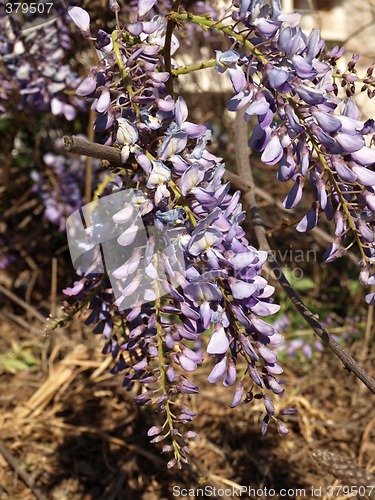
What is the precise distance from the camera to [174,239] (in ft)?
3.53

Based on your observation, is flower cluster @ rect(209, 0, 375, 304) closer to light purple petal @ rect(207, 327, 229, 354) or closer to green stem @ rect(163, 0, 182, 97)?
green stem @ rect(163, 0, 182, 97)

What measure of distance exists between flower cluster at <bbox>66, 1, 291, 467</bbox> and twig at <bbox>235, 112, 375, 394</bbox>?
0.19 meters

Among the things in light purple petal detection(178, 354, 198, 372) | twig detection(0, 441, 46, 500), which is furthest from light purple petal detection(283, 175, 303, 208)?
twig detection(0, 441, 46, 500)

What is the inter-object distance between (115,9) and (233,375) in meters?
0.72

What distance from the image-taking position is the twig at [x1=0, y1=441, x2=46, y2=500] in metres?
1.88

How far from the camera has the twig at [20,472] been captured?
6.18 feet

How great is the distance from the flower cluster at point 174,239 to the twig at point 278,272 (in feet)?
0.62

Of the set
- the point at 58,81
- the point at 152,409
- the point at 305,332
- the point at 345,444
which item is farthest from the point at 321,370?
the point at 58,81

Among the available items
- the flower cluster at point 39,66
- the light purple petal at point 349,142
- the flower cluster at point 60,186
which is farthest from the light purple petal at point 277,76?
the flower cluster at point 60,186

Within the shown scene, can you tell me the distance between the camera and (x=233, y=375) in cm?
111

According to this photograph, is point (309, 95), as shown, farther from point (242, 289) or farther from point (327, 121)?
point (242, 289)

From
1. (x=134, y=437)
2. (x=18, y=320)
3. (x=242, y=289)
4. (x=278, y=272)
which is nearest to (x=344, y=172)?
(x=242, y=289)

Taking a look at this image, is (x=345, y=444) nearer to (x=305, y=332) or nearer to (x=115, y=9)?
(x=305, y=332)

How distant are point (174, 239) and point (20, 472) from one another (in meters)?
1.25
